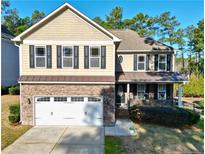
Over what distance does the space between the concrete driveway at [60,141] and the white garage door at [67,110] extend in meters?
0.83

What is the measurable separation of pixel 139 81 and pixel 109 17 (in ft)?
101

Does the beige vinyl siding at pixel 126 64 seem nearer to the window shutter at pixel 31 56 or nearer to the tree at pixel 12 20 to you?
the window shutter at pixel 31 56

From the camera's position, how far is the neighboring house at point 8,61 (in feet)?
78.8

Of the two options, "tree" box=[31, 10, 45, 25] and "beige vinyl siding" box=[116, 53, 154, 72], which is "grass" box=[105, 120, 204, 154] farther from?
"tree" box=[31, 10, 45, 25]

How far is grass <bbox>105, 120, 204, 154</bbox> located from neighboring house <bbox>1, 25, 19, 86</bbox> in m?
17.1

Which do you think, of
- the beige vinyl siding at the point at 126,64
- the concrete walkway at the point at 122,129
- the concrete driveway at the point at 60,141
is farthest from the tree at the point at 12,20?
the concrete walkway at the point at 122,129

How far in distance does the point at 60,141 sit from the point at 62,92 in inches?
167

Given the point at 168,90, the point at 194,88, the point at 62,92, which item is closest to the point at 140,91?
the point at 168,90

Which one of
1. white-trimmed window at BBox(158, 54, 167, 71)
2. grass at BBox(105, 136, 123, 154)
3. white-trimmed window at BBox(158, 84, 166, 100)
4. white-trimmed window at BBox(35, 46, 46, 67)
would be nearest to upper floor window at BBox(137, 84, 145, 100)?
white-trimmed window at BBox(158, 84, 166, 100)

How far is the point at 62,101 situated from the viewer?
599 inches

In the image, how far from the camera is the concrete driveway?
33.8ft

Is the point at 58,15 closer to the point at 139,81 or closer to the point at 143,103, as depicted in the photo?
the point at 139,81

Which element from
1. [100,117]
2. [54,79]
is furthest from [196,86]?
[54,79]

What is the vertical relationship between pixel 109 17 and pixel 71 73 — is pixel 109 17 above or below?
above
